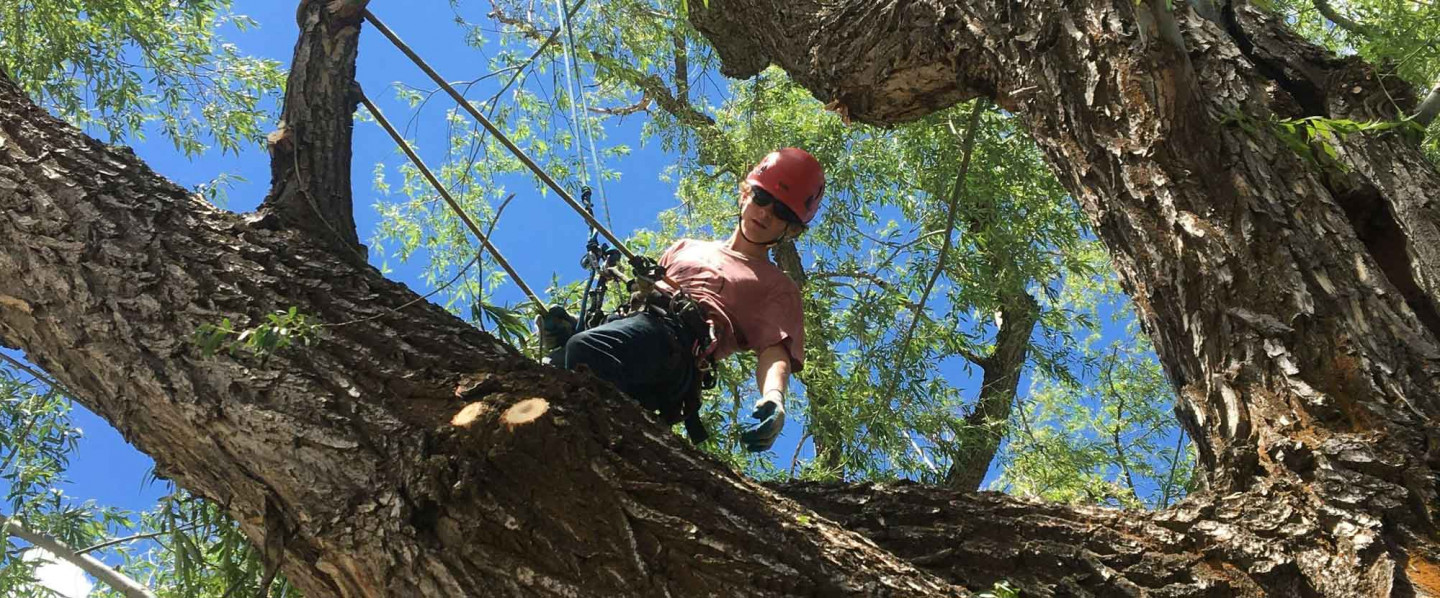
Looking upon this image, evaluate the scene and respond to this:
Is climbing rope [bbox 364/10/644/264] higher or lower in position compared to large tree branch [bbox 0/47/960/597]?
higher

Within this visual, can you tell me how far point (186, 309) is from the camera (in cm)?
205

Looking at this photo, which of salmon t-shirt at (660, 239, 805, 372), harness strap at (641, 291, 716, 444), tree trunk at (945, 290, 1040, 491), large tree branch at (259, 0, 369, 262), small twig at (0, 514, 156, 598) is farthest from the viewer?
tree trunk at (945, 290, 1040, 491)

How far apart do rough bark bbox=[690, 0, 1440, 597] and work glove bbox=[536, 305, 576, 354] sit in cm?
123

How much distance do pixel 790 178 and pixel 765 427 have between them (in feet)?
2.76

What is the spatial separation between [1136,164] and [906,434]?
2432mm

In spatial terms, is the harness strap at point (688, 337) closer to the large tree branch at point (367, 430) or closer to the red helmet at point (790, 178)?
the red helmet at point (790, 178)

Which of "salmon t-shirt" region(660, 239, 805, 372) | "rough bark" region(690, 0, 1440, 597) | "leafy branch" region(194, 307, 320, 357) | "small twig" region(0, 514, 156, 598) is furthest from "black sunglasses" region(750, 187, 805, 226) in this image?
"small twig" region(0, 514, 156, 598)

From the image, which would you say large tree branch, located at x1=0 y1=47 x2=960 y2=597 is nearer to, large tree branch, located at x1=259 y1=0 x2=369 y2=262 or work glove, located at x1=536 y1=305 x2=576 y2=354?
large tree branch, located at x1=259 y1=0 x2=369 y2=262

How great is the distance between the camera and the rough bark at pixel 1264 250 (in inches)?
72.7

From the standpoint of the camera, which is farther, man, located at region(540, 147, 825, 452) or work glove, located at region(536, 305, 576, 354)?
work glove, located at region(536, 305, 576, 354)

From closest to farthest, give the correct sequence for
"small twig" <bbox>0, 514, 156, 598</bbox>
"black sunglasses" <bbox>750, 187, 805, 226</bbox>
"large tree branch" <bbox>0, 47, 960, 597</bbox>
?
"large tree branch" <bbox>0, 47, 960, 597</bbox> < "black sunglasses" <bbox>750, 187, 805, 226</bbox> < "small twig" <bbox>0, 514, 156, 598</bbox>

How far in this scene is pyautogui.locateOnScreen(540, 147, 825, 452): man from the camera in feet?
8.27

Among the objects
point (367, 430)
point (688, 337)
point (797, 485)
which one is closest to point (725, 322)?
point (688, 337)

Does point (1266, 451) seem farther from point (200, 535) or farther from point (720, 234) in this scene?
point (720, 234)
